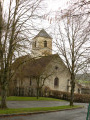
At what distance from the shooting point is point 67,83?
1526 inches

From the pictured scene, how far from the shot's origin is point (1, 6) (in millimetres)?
12961

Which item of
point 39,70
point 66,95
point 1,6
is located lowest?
point 66,95

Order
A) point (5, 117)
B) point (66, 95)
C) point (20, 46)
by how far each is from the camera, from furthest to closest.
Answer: point (66, 95), point (20, 46), point (5, 117)

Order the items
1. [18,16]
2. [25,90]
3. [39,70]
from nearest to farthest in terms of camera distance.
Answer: [18,16]
[39,70]
[25,90]

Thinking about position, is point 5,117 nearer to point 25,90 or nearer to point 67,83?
point 25,90

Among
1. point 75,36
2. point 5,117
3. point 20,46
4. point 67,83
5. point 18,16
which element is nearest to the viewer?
point 5,117

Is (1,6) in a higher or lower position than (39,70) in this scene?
higher

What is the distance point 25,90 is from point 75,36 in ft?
55.2

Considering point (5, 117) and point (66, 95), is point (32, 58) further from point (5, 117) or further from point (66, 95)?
point (66, 95)

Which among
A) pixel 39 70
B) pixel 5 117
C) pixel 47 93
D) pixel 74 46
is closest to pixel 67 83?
pixel 47 93

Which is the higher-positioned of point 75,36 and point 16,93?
point 75,36

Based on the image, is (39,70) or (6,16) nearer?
(6,16)

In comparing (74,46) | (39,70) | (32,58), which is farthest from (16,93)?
(32,58)

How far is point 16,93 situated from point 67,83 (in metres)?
13.8
